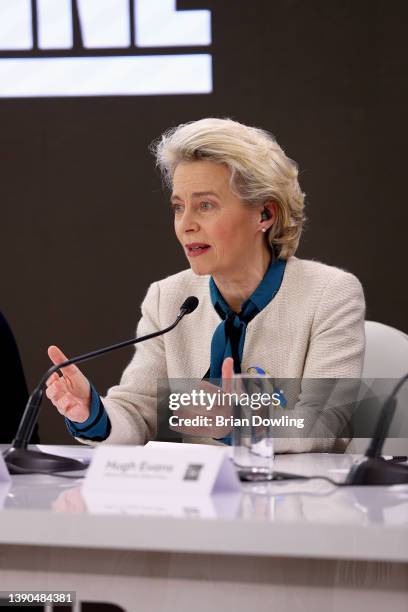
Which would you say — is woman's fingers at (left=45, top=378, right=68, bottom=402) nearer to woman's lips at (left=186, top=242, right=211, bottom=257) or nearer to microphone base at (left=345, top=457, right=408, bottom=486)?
woman's lips at (left=186, top=242, right=211, bottom=257)

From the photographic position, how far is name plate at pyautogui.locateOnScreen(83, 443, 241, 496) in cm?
112

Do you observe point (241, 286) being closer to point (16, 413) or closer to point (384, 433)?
point (16, 413)

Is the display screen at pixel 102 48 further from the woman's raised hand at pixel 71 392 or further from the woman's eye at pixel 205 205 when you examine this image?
the woman's raised hand at pixel 71 392

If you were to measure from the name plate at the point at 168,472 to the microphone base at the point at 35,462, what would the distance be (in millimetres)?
305

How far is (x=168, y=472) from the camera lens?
1132mm

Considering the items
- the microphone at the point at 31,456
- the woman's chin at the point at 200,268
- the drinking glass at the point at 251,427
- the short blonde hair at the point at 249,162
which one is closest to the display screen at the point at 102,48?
the short blonde hair at the point at 249,162

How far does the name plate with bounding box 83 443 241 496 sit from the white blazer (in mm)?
807

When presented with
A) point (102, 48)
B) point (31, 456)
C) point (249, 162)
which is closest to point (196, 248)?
point (249, 162)

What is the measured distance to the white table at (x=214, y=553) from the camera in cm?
97

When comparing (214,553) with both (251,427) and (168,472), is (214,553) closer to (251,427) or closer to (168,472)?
(168,472)

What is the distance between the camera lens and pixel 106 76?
346cm

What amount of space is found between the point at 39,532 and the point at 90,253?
2.54 m

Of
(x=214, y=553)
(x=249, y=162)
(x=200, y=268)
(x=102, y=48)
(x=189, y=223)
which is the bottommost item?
(x=214, y=553)

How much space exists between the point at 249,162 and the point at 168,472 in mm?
1222
